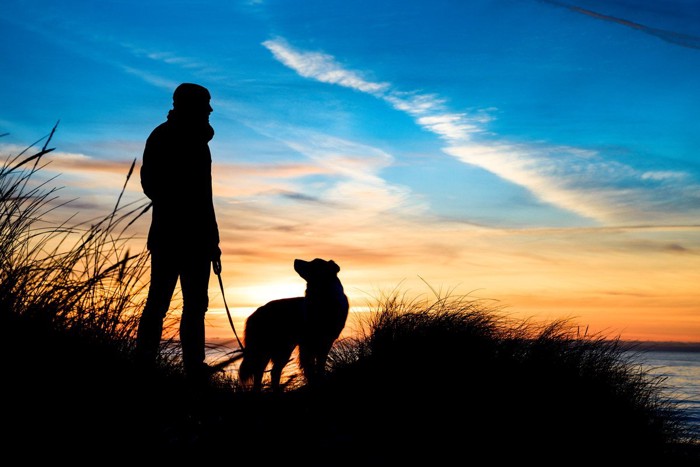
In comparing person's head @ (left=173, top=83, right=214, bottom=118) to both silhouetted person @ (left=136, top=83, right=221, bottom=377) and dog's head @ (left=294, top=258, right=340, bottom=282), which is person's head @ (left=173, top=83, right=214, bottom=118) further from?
dog's head @ (left=294, top=258, right=340, bottom=282)

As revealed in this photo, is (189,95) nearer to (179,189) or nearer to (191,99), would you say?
(191,99)

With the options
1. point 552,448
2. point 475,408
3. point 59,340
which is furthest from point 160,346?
point 552,448

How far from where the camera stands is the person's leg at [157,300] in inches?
180

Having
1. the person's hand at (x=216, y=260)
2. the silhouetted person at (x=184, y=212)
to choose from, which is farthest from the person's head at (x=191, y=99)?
the person's hand at (x=216, y=260)

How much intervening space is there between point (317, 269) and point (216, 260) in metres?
1.63

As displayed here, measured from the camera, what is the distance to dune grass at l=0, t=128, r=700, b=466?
3.13 meters

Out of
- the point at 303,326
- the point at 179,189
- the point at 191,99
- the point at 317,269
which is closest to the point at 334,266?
the point at 317,269

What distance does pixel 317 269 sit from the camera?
670 centimetres

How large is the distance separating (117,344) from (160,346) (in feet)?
2.57

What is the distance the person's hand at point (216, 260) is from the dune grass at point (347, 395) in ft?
2.18

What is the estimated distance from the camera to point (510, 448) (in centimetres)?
451

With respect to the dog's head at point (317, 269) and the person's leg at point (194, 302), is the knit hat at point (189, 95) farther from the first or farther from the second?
the dog's head at point (317, 269)

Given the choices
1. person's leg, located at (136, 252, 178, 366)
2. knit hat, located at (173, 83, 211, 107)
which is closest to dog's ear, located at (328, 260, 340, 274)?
person's leg, located at (136, 252, 178, 366)

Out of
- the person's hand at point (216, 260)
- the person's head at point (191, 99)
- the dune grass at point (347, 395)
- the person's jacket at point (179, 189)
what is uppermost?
the person's head at point (191, 99)
